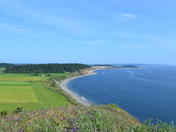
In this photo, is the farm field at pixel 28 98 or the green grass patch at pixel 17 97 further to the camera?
the green grass patch at pixel 17 97

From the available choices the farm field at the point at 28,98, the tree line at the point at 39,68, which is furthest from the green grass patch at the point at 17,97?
the tree line at the point at 39,68

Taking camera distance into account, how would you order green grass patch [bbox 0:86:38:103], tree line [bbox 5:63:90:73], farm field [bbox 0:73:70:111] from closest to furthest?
farm field [bbox 0:73:70:111] → green grass patch [bbox 0:86:38:103] → tree line [bbox 5:63:90:73]

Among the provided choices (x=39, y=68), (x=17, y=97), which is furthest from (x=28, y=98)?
(x=39, y=68)

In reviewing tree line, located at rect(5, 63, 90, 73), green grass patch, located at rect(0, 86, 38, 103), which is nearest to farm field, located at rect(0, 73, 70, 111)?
green grass patch, located at rect(0, 86, 38, 103)

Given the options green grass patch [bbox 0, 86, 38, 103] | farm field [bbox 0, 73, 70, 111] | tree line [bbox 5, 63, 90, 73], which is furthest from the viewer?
tree line [bbox 5, 63, 90, 73]

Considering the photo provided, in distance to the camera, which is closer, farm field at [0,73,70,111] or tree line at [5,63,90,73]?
farm field at [0,73,70,111]

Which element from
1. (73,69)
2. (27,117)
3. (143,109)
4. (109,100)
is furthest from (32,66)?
(27,117)

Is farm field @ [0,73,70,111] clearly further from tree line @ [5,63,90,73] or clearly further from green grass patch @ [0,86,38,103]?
tree line @ [5,63,90,73]

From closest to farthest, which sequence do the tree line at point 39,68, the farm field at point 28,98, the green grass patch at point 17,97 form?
1. the farm field at point 28,98
2. the green grass patch at point 17,97
3. the tree line at point 39,68

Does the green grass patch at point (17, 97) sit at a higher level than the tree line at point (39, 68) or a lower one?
lower

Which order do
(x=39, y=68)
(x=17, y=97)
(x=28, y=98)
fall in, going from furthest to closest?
(x=39, y=68)
(x=17, y=97)
(x=28, y=98)

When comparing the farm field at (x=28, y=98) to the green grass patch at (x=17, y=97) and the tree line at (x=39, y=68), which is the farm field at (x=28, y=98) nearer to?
the green grass patch at (x=17, y=97)

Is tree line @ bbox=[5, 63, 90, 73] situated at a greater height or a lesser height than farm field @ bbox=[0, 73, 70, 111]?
greater

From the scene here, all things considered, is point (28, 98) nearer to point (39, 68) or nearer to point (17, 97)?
point (17, 97)
